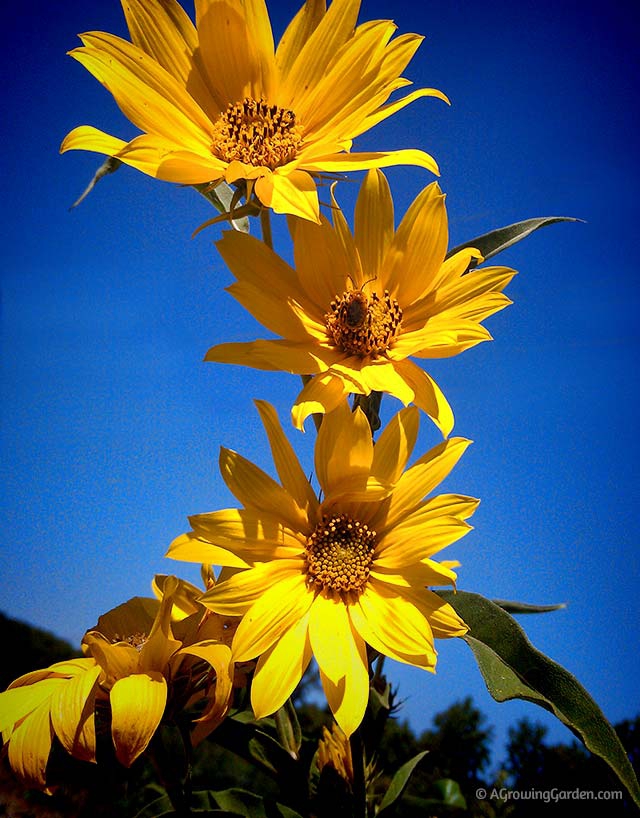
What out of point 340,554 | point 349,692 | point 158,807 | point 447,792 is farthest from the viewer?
point 447,792

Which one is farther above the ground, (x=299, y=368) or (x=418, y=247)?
(x=418, y=247)

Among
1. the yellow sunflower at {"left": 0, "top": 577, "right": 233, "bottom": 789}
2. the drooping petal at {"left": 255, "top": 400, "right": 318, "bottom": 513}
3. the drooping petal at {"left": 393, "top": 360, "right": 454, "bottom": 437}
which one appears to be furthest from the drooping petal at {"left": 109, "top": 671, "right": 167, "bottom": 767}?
the drooping petal at {"left": 393, "top": 360, "right": 454, "bottom": 437}

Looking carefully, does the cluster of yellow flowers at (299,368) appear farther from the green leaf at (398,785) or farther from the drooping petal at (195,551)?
the green leaf at (398,785)

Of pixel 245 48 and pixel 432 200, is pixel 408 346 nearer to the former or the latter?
pixel 432 200

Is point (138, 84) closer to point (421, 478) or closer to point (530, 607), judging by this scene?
point (421, 478)

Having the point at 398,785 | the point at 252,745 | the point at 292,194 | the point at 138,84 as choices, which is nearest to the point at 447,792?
the point at 398,785

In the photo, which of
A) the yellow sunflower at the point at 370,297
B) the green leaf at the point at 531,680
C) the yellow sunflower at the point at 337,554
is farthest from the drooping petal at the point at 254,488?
the green leaf at the point at 531,680

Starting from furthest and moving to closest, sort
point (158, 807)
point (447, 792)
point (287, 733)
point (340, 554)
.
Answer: point (447, 792) → point (158, 807) → point (287, 733) → point (340, 554)
